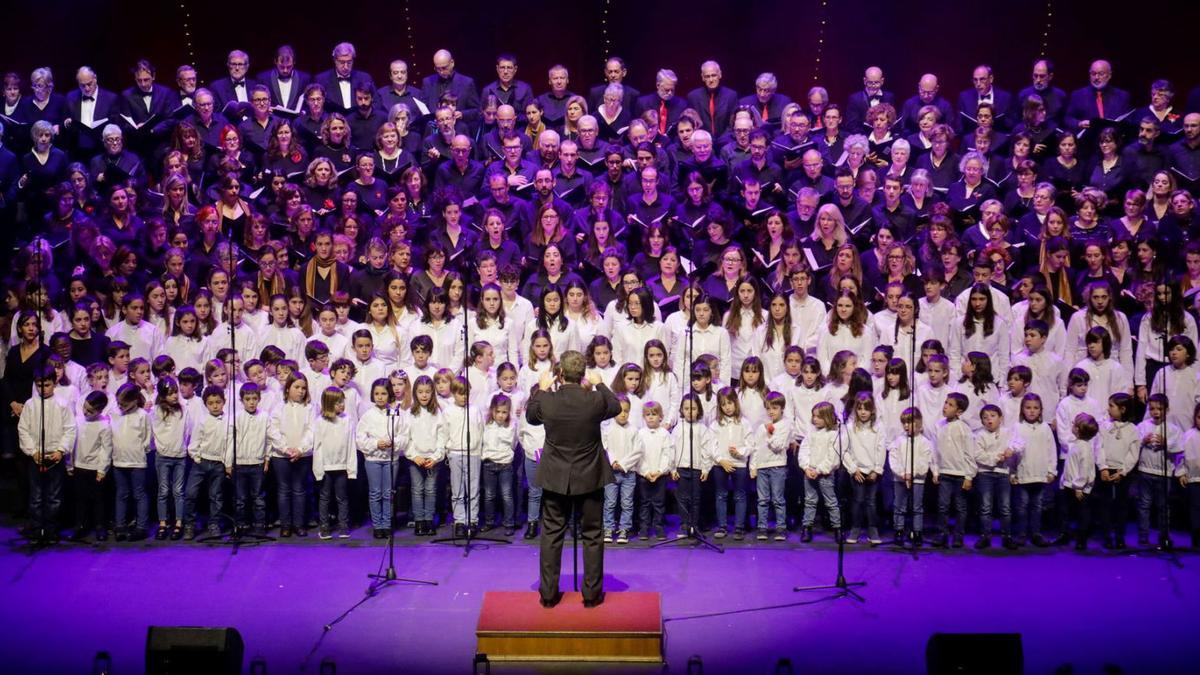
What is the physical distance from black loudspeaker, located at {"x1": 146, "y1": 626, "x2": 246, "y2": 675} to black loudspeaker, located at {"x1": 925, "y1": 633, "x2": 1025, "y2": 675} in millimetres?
2574

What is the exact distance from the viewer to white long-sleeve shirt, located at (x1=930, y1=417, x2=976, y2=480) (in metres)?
7.41

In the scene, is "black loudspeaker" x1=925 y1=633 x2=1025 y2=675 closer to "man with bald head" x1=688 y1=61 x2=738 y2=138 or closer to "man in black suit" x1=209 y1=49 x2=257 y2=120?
"man with bald head" x1=688 y1=61 x2=738 y2=138

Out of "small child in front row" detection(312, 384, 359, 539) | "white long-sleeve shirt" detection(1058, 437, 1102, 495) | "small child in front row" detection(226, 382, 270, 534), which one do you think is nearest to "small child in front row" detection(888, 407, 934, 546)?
"white long-sleeve shirt" detection(1058, 437, 1102, 495)

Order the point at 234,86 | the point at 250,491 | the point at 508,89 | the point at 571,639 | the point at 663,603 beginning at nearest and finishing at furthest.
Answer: the point at 571,639 < the point at 663,603 < the point at 250,491 < the point at 234,86 < the point at 508,89

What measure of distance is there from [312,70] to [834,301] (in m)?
5.94

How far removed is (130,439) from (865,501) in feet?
14.4

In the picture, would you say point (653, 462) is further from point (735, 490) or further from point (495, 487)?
point (495, 487)

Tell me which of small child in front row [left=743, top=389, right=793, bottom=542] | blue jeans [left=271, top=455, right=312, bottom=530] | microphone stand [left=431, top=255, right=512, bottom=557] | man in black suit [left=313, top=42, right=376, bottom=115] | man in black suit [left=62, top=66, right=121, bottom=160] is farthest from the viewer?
man in black suit [left=313, top=42, right=376, bottom=115]

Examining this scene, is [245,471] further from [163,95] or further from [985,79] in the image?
[985,79]

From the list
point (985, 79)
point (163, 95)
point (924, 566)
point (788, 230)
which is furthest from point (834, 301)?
point (163, 95)

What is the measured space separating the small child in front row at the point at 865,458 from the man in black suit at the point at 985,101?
140 inches

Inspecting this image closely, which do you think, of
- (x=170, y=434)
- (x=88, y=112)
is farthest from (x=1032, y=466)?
(x=88, y=112)

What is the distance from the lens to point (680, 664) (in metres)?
5.70

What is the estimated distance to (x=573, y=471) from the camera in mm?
5980
